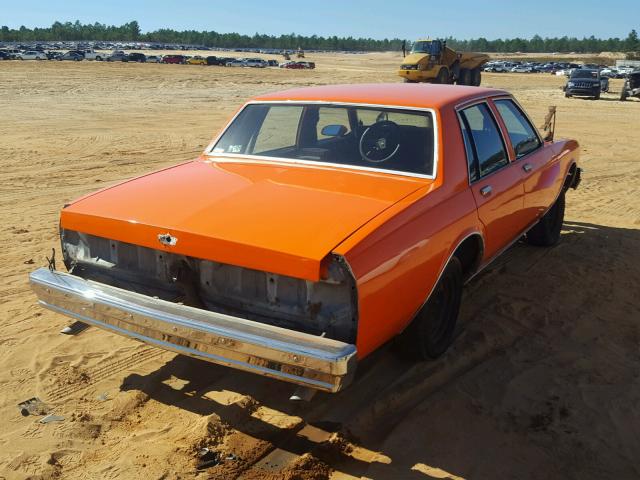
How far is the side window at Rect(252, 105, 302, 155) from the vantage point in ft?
14.8

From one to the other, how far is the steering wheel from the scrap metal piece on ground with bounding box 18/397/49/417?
2.41 meters

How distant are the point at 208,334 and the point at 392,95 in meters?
2.31

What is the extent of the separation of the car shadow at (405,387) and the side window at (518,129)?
3.72ft

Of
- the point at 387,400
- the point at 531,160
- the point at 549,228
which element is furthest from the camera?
the point at 549,228

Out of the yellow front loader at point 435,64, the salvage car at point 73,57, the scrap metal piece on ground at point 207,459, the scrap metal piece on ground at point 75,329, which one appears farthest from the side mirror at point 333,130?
the salvage car at point 73,57

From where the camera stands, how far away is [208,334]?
289 centimetres

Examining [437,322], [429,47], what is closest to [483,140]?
[437,322]

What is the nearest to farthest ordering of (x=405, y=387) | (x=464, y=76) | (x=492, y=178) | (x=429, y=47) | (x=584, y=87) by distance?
1. (x=405, y=387)
2. (x=492, y=178)
3. (x=584, y=87)
4. (x=429, y=47)
5. (x=464, y=76)

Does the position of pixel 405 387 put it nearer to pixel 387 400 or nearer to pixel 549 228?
pixel 387 400

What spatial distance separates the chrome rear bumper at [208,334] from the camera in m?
2.70

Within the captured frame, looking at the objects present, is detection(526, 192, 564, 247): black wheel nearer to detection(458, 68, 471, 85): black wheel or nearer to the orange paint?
the orange paint

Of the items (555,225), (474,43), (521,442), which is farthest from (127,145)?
(474,43)

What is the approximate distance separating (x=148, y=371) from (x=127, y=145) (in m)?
9.18

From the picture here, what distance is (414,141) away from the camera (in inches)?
158
